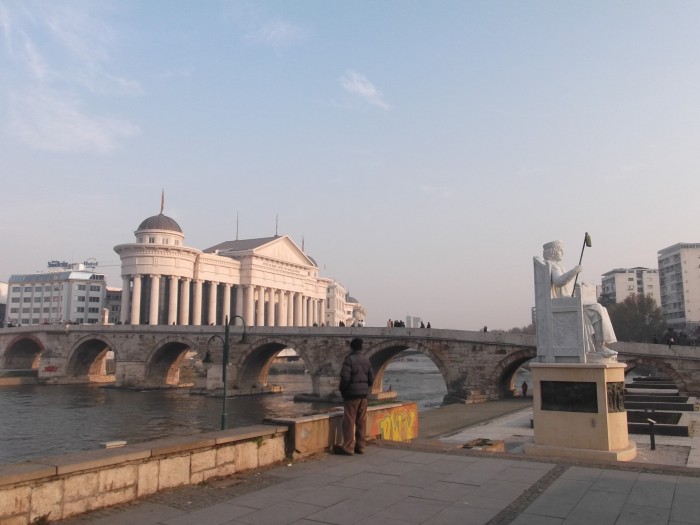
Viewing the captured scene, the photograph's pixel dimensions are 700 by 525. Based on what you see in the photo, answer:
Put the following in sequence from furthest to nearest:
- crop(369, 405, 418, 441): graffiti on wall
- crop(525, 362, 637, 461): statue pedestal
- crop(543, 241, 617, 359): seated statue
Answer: crop(543, 241, 617, 359): seated statue < crop(525, 362, 637, 461): statue pedestal < crop(369, 405, 418, 441): graffiti on wall

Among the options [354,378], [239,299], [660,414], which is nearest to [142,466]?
[354,378]

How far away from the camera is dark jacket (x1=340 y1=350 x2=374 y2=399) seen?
283 inches

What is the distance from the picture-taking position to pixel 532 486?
5.45 m

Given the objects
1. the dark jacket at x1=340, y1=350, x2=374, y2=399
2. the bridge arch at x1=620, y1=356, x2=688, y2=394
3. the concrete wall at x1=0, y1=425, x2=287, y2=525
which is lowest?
→ the bridge arch at x1=620, y1=356, x2=688, y2=394

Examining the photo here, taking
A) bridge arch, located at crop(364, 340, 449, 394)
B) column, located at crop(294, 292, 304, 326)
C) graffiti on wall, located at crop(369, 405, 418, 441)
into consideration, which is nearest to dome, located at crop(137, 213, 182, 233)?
column, located at crop(294, 292, 304, 326)

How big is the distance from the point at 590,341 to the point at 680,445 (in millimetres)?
4509

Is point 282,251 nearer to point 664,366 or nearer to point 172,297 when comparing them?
point 172,297

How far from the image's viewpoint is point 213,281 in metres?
67.8

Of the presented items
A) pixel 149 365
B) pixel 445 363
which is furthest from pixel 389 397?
pixel 149 365

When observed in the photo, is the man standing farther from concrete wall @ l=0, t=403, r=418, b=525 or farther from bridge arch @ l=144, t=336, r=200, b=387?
bridge arch @ l=144, t=336, r=200, b=387

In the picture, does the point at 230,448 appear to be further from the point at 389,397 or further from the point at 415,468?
the point at 389,397

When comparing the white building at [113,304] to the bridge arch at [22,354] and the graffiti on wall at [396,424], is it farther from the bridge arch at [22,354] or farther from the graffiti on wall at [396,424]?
the graffiti on wall at [396,424]

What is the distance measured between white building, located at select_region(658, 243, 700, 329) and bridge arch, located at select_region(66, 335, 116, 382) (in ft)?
224

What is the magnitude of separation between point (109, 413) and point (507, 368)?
69.9ft
